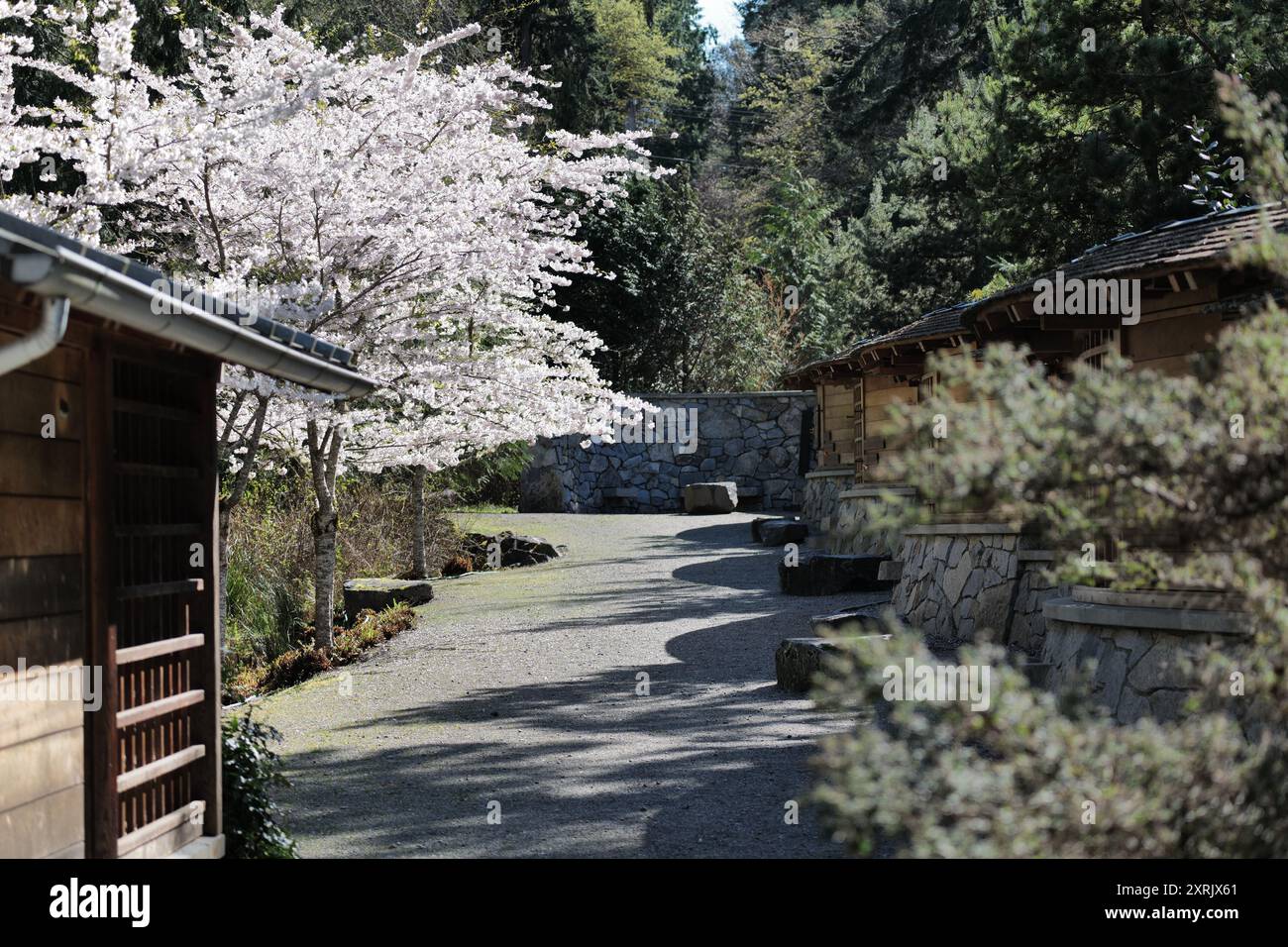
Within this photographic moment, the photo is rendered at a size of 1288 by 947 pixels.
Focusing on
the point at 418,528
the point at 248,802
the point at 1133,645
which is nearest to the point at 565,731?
the point at 248,802

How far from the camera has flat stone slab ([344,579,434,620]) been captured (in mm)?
15227

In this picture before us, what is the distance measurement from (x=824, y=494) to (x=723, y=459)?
18.7 feet

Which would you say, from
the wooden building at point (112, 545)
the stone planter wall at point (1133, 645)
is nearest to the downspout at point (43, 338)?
the wooden building at point (112, 545)

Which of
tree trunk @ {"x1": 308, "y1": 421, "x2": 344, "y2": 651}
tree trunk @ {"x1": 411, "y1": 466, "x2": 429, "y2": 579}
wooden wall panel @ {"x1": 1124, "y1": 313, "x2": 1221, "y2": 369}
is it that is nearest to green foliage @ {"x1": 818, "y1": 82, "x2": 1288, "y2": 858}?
wooden wall panel @ {"x1": 1124, "y1": 313, "x2": 1221, "y2": 369}

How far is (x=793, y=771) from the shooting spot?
314 inches

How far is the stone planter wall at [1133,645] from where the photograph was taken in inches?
306

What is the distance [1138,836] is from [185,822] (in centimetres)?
412

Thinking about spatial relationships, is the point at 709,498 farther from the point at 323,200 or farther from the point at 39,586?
the point at 39,586

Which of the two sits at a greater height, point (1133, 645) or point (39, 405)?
point (39, 405)

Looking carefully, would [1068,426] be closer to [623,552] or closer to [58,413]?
[58,413]

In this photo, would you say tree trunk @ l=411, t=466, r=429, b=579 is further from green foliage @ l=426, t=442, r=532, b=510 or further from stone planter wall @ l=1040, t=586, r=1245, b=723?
stone planter wall @ l=1040, t=586, r=1245, b=723

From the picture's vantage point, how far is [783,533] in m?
20.6

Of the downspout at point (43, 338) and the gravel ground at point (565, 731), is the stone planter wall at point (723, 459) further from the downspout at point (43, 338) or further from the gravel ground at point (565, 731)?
the downspout at point (43, 338)

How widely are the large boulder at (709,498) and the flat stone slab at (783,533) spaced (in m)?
4.66
